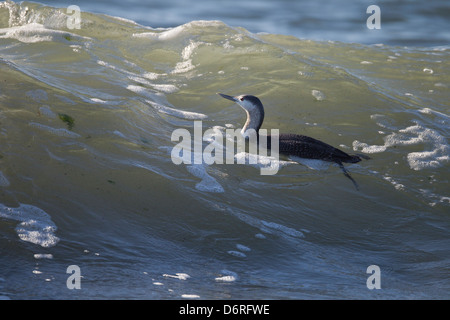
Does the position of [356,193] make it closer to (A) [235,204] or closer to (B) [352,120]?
(A) [235,204]

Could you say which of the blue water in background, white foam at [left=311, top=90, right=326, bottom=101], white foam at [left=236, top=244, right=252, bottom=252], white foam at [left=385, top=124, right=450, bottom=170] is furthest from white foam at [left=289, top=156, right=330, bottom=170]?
the blue water in background

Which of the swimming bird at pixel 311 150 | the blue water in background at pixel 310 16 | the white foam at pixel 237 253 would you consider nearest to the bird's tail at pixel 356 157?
the swimming bird at pixel 311 150

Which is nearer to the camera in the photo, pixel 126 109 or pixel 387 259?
pixel 387 259

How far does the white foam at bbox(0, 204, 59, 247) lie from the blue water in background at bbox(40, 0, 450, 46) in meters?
10.7

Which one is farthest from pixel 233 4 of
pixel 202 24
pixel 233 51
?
pixel 233 51

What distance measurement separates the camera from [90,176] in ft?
19.2

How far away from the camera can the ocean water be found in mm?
4617

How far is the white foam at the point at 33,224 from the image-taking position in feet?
15.6

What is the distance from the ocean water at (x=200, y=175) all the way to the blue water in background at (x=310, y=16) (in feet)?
11.3

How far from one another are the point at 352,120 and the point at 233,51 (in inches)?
128

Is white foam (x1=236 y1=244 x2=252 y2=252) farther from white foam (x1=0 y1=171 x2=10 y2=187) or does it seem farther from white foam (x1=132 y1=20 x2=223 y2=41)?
white foam (x1=132 y1=20 x2=223 y2=41)

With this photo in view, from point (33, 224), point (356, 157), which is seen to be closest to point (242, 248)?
point (33, 224)

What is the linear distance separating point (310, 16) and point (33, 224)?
14.1 metres

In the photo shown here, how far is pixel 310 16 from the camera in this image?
57.4 ft
